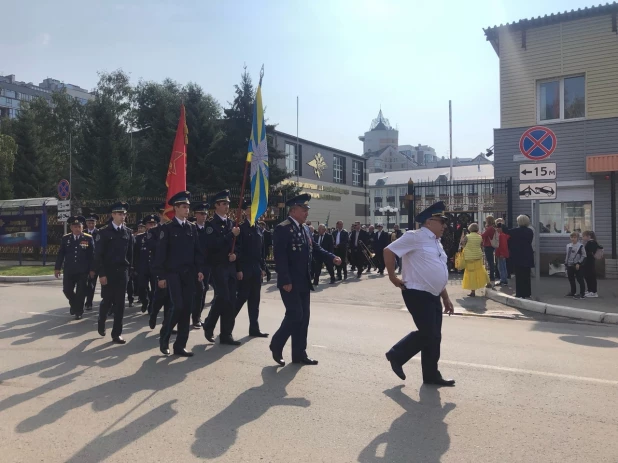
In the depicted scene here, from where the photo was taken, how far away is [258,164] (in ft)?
23.6

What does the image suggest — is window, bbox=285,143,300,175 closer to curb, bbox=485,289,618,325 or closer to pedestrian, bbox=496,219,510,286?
pedestrian, bbox=496,219,510,286

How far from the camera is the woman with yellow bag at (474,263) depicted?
12242 millimetres

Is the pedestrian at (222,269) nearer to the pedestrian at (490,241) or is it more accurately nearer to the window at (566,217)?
the pedestrian at (490,241)

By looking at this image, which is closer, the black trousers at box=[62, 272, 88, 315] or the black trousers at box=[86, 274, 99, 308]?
the black trousers at box=[62, 272, 88, 315]

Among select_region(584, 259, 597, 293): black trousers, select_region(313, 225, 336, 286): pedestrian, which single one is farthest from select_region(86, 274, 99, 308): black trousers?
select_region(584, 259, 597, 293): black trousers

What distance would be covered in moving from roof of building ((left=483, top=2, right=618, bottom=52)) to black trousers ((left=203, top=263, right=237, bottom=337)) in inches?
547

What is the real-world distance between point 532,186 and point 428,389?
7094mm

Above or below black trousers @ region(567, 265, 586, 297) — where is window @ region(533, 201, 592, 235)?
above

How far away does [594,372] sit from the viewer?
5.92 meters

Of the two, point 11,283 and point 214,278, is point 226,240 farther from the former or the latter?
point 11,283

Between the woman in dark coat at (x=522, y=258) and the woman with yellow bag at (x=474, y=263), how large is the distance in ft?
2.43

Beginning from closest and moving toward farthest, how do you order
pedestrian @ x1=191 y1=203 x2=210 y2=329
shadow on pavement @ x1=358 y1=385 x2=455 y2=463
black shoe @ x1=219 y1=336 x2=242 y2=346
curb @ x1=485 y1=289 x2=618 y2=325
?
shadow on pavement @ x1=358 y1=385 x2=455 y2=463, pedestrian @ x1=191 y1=203 x2=210 y2=329, black shoe @ x1=219 y1=336 x2=242 y2=346, curb @ x1=485 y1=289 x2=618 y2=325

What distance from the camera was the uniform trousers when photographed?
5367 millimetres

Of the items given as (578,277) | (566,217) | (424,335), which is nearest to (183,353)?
(424,335)
